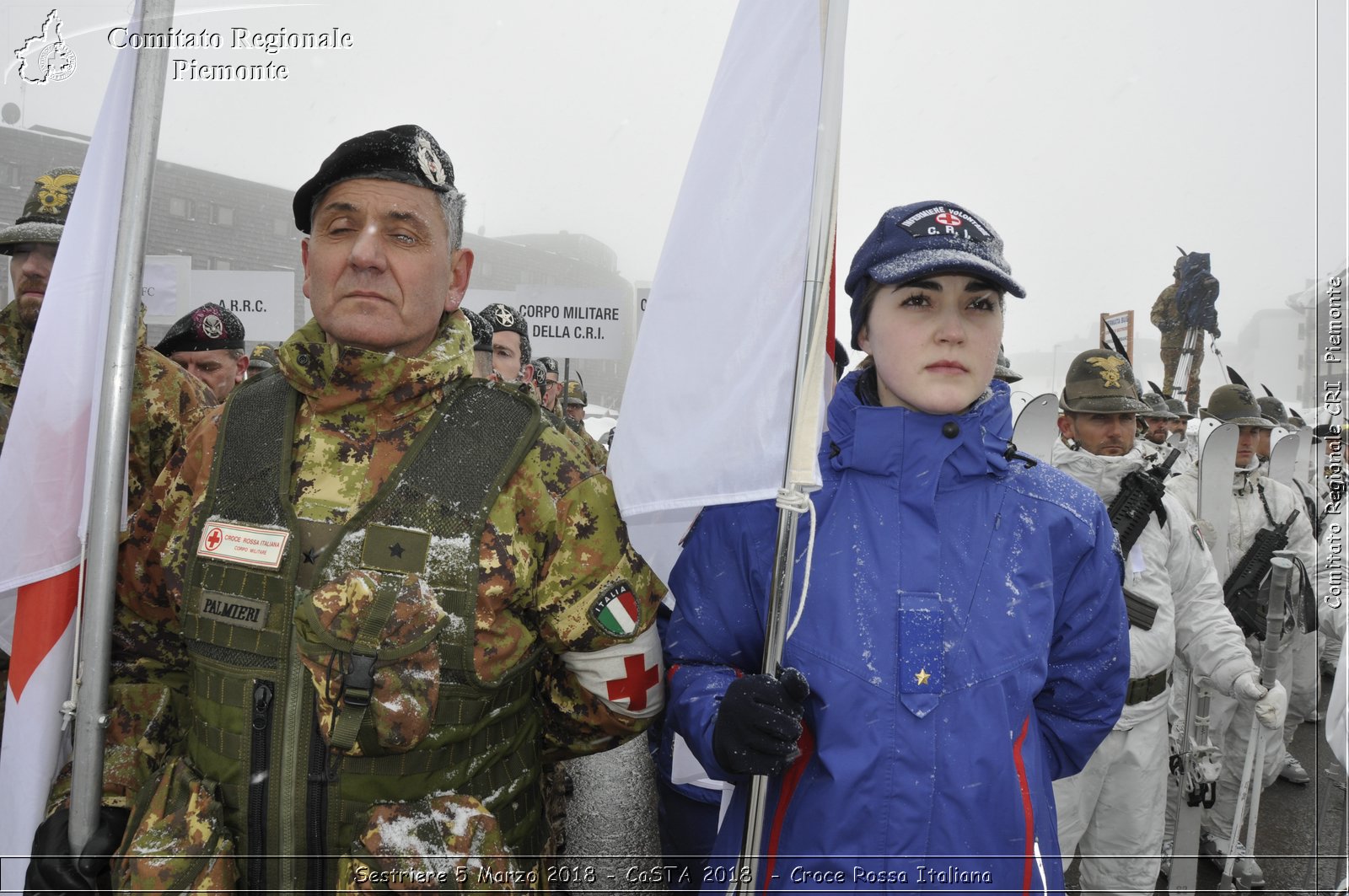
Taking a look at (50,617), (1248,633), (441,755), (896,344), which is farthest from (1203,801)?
(50,617)

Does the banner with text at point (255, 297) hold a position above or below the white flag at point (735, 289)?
above

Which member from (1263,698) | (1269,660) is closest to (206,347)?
(1263,698)

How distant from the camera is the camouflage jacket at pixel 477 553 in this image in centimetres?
181

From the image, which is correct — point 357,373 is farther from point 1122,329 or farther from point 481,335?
point 1122,329

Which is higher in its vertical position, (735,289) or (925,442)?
(735,289)

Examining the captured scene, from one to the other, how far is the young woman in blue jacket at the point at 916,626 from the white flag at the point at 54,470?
1.43 meters

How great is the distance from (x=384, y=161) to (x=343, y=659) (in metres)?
1.06

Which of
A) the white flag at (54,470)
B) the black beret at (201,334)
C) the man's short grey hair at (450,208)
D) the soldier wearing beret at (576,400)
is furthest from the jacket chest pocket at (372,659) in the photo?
the soldier wearing beret at (576,400)

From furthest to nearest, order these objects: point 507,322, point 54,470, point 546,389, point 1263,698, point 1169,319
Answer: point 1169,319
point 546,389
point 507,322
point 1263,698
point 54,470

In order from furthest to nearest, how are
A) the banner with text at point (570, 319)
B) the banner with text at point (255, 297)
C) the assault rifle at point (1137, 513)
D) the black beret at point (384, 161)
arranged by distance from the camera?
the banner with text at point (570, 319) < the banner with text at point (255, 297) < the assault rifle at point (1137, 513) < the black beret at point (384, 161)

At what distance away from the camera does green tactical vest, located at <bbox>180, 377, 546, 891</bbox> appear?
5.49 ft

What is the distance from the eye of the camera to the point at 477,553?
1.75 meters

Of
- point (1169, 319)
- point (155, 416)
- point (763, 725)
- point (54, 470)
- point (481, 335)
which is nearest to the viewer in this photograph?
point (763, 725)

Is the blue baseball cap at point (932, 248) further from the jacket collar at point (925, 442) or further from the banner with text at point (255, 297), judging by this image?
the banner with text at point (255, 297)
